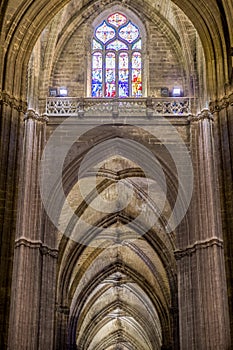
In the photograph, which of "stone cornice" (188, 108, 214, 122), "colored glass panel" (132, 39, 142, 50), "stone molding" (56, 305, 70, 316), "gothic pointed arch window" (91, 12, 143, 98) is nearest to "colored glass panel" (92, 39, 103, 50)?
"gothic pointed arch window" (91, 12, 143, 98)

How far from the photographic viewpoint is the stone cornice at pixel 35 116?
886 inches

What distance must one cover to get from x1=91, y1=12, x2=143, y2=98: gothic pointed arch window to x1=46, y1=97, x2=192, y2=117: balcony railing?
3.19 ft

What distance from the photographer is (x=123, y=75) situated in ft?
82.5

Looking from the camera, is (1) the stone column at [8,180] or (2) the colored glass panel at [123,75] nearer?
(1) the stone column at [8,180]

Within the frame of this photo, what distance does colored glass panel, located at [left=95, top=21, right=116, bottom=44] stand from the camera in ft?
84.4

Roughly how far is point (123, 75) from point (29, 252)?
25.0 feet

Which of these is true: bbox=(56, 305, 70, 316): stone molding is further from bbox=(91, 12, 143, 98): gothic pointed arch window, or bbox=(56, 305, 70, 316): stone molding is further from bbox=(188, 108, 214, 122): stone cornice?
bbox=(188, 108, 214, 122): stone cornice

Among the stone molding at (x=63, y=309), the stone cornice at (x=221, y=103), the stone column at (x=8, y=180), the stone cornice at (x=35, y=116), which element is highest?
the stone cornice at (x=35, y=116)

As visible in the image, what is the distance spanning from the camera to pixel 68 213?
1064 inches

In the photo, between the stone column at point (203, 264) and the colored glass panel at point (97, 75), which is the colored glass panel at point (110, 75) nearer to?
the colored glass panel at point (97, 75)

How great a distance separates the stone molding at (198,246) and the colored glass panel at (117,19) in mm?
8757

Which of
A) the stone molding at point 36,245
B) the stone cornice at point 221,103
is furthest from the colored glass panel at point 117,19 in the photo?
the stone cornice at point 221,103

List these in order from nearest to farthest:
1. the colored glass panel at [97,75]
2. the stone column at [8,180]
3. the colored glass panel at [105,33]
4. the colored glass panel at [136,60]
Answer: the stone column at [8,180] < the colored glass panel at [97,75] < the colored glass panel at [136,60] < the colored glass panel at [105,33]

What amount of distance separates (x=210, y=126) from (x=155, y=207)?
217 inches
